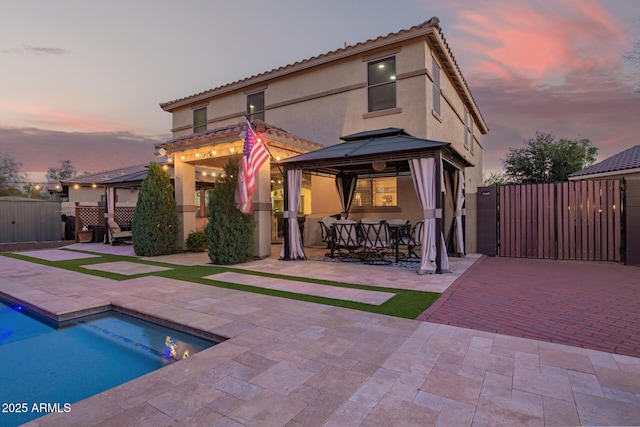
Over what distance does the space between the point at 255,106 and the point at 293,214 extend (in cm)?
656

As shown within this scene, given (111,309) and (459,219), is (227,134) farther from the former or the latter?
(459,219)

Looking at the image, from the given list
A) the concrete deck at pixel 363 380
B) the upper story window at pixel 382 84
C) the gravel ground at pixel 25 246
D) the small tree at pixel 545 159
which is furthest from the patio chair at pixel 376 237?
the small tree at pixel 545 159

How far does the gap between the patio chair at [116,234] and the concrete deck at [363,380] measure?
1123 centimetres

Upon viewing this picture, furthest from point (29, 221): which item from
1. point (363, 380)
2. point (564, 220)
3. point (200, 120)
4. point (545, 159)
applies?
point (545, 159)

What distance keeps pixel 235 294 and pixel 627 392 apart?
182 inches

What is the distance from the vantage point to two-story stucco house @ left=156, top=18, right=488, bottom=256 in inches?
372

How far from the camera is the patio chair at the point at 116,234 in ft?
44.1

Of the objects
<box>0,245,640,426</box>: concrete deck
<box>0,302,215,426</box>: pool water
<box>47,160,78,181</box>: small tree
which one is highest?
<box>47,160,78,181</box>: small tree

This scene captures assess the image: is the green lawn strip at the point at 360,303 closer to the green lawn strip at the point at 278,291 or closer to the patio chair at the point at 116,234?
the green lawn strip at the point at 278,291

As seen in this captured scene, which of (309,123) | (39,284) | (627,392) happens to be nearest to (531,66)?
(309,123)

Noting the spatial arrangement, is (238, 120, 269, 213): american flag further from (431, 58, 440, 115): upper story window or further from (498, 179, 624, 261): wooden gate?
(498, 179, 624, 261): wooden gate

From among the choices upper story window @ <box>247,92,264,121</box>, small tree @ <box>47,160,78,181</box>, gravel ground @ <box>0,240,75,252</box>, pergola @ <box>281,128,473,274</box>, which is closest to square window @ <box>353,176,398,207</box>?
pergola @ <box>281,128,473,274</box>

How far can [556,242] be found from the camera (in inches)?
350

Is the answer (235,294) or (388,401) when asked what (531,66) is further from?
(388,401)
